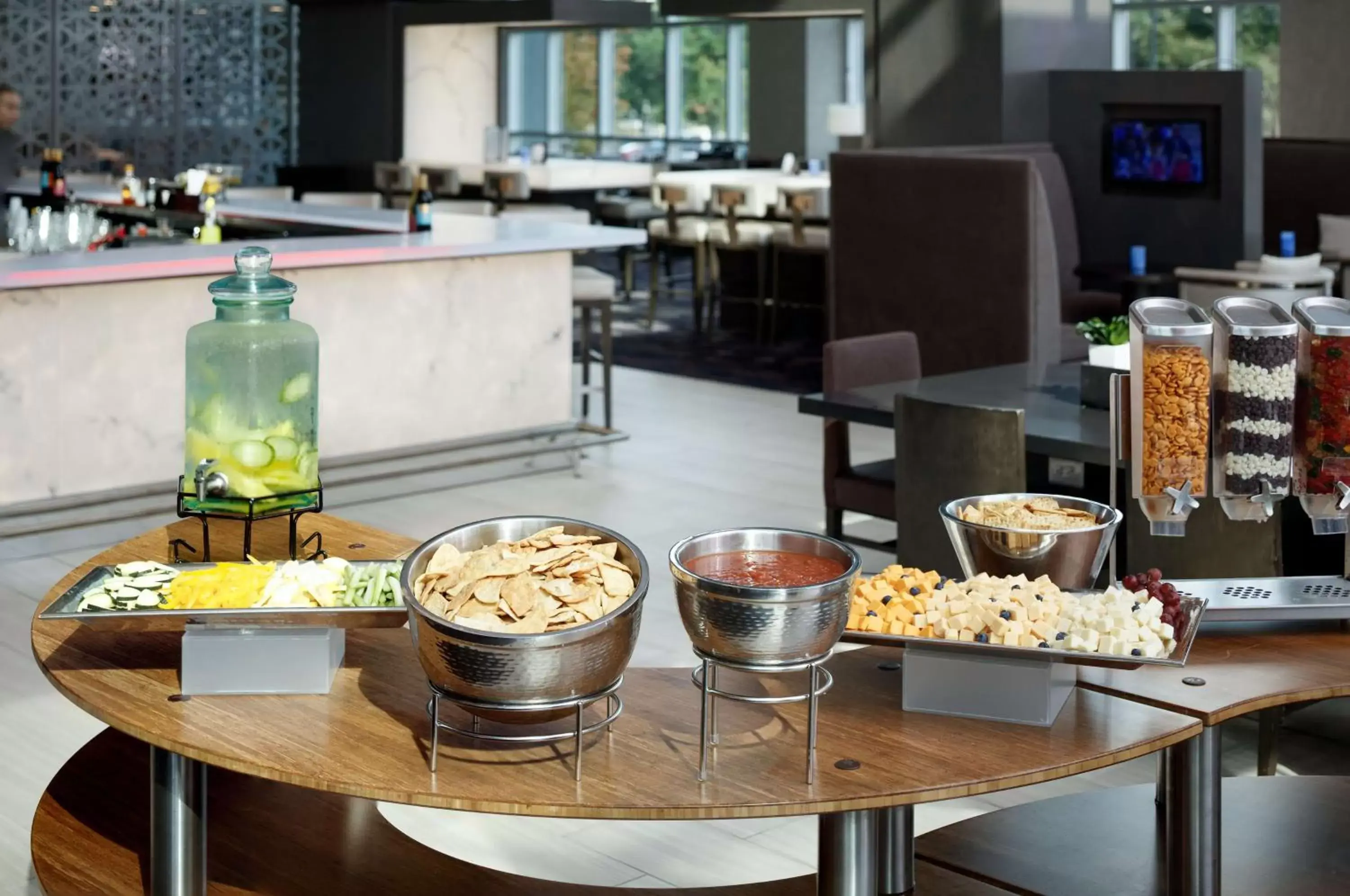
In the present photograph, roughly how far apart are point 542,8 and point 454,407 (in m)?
6.41

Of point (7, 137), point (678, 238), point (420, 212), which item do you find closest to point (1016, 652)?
point (420, 212)

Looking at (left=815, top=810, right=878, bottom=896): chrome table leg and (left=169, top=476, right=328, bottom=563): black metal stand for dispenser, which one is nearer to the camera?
(left=815, top=810, right=878, bottom=896): chrome table leg

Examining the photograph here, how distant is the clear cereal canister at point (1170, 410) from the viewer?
2004 millimetres

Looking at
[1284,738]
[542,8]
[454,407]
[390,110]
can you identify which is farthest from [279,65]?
[1284,738]

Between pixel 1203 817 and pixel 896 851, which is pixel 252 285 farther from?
pixel 1203 817

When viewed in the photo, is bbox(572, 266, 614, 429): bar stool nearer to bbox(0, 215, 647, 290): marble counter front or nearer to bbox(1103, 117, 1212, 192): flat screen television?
bbox(0, 215, 647, 290): marble counter front

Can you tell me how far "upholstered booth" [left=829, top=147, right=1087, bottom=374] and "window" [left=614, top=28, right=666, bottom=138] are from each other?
10.9 metres

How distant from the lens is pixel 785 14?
9609 mm

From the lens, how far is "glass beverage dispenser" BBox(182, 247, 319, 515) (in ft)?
7.16

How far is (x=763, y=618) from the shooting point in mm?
1604

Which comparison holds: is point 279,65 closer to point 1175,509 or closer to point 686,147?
point 686,147

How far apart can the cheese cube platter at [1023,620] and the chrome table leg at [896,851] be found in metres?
0.25

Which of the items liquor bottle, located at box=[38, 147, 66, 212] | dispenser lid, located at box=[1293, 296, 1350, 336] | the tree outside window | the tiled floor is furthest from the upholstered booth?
the tree outside window

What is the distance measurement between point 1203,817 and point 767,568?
64 centimetres
